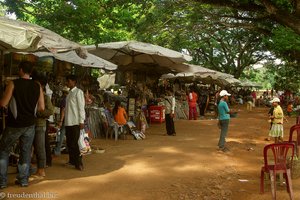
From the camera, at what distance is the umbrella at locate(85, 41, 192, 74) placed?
1130 cm

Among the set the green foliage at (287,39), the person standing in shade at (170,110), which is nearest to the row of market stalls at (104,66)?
the person standing in shade at (170,110)

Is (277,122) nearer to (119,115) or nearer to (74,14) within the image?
(119,115)

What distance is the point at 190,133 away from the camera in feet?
43.3

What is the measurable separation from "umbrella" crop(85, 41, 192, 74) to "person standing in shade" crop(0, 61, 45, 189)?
5.98 meters

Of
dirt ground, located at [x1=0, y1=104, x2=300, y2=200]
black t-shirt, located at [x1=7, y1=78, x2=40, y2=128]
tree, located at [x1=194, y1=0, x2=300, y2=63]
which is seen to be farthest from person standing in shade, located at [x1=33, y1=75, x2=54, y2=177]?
tree, located at [x1=194, y1=0, x2=300, y2=63]

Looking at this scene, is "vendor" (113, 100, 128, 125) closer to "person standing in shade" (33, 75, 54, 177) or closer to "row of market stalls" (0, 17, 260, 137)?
"row of market stalls" (0, 17, 260, 137)

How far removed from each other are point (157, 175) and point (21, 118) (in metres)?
2.76

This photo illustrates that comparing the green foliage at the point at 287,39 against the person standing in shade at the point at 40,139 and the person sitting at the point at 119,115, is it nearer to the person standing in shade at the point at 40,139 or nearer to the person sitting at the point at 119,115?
the person sitting at the point at 119,115

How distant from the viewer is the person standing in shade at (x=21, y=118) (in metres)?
5.25

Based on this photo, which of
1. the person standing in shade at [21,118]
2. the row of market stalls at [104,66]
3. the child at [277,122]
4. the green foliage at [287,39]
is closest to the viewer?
the person standing in shade at [21,118]

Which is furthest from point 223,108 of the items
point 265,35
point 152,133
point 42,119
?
point 265,35

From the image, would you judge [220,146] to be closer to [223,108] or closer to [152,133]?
[223,108]

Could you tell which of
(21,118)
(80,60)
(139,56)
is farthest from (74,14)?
(21,118)

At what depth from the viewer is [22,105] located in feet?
17.4
